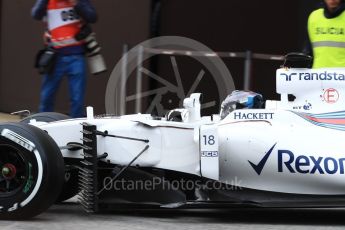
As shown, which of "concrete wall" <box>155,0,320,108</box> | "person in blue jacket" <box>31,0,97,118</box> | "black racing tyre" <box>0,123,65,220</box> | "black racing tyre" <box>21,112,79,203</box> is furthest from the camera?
"concrete wall" <box>155,0,320,108</box>

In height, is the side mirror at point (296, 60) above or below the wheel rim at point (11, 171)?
above

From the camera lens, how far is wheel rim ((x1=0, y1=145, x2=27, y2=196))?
534cm

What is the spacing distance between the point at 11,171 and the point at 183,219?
1.27 m

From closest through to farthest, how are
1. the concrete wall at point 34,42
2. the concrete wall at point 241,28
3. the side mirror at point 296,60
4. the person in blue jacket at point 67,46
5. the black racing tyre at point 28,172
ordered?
the black racing tyre at point 28,172, the side mirror at point 296,60, the person in blue jacket at point 67,46, the concrete wall at point 241,28, the concrete wall at point 34,42

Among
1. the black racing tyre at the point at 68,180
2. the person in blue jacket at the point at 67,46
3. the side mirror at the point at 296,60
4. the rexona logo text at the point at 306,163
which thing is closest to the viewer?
the rexona logo text at the point at 306,163

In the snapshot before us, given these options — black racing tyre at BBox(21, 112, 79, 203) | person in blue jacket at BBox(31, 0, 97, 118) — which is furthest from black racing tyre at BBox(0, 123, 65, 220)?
person in blue jacket at BBox(31, 0, 97, 118)

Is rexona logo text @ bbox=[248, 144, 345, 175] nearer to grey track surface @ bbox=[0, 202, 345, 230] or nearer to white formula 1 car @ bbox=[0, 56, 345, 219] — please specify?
white formula 1 car @ bbox=[0, 56, 345, 219]

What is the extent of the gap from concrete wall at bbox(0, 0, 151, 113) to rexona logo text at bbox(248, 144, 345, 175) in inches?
210

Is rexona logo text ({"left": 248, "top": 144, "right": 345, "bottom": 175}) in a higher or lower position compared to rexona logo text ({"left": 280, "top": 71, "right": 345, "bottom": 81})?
lower

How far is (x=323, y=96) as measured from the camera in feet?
19.1

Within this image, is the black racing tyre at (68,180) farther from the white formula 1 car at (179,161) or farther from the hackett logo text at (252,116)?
the hackett logo text at (252,116)

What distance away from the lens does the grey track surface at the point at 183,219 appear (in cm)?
526

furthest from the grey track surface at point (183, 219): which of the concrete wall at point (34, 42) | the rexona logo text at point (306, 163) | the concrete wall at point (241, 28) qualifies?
the concrete wall at point (34, 42)

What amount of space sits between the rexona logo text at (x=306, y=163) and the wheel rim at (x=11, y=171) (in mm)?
1668
